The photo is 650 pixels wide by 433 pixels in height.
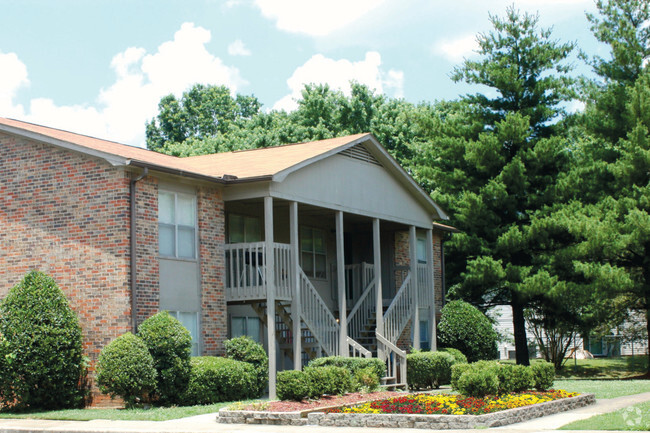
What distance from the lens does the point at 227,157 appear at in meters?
27.1

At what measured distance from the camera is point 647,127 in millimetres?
31359

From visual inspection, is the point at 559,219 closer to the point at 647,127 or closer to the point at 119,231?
the point at 647,127

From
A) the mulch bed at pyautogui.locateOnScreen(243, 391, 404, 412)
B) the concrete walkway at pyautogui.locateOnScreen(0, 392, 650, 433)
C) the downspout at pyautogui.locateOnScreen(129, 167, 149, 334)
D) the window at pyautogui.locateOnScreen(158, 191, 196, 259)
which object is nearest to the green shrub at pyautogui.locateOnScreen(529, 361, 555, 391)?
the concrete walkway at pyautogui.locateOnScreen(0, 392, 650, 433)

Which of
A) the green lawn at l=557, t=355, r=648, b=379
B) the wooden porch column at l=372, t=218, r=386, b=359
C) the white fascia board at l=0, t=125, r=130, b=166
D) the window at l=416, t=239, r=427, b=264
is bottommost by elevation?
the green lawn at l=557, t=355, r=648, b=379

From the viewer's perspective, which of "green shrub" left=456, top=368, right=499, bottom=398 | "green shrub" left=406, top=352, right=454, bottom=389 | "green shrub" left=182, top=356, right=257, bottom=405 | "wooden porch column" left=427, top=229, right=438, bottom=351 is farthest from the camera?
"wooden porch column" left=427, top=229, right=438, bottom=351

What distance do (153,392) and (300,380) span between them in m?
3.47

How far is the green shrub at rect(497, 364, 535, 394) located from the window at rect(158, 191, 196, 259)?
317 inches

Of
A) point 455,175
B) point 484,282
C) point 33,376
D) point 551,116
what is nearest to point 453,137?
point 455,175

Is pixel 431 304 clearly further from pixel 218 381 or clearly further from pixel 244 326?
pixel 218 381

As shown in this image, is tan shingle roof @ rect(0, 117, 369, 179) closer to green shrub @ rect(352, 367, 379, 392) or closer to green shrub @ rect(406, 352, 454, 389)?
green shrub @ rect(352, 367, 379, 392)

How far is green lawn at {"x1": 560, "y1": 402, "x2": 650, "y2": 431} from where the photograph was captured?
13.7 metres

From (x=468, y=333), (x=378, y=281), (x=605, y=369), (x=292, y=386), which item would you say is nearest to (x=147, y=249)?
(x=292, y=386)

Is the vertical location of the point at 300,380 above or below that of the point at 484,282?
below

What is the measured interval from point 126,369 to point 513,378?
26.5ft
